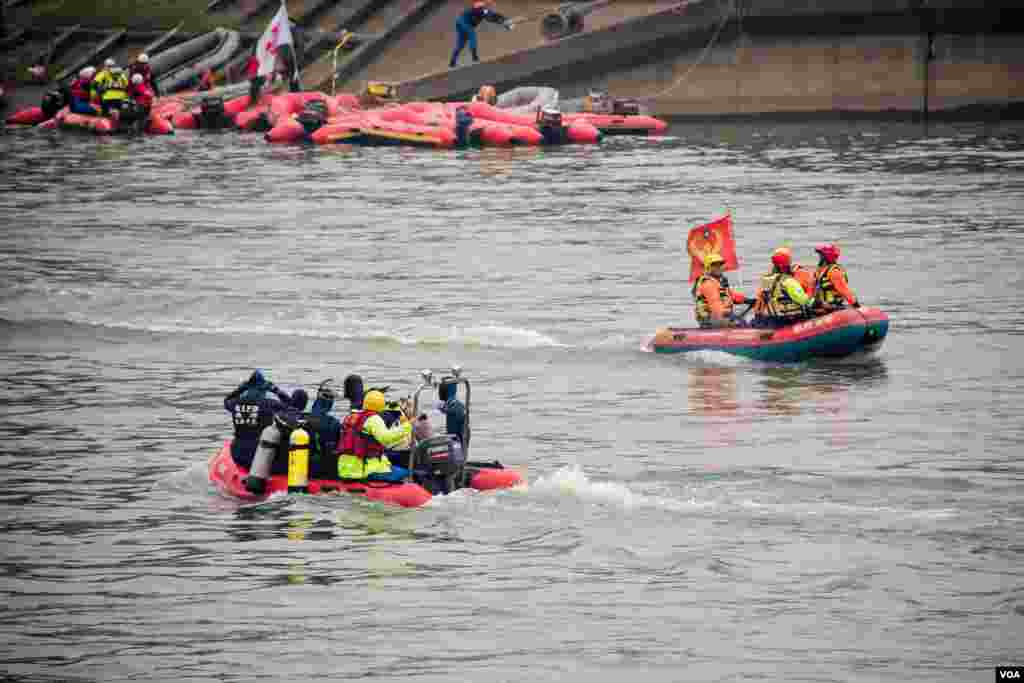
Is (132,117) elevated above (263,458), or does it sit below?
above

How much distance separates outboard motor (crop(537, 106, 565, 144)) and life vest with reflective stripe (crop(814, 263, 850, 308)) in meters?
33.9

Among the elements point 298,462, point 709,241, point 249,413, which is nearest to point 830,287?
point 709,241

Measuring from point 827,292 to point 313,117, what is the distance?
38738mm

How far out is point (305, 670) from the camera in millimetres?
17891

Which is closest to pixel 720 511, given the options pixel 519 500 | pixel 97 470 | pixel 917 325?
pixel 519 500

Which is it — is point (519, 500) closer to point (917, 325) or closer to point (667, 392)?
point (667, 392)

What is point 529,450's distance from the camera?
25.3 metres

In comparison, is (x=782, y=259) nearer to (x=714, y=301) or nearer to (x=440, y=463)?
(x=714, y=301)

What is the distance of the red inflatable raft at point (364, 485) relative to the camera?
22.3 metres

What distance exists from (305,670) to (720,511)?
19.7 feet

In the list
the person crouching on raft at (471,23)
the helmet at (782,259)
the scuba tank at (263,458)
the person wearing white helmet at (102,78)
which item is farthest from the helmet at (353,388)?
the person wearing white helmet at (102,78)

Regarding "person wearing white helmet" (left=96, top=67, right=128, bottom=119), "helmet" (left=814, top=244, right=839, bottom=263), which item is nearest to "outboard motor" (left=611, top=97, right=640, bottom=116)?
"person wearing white helmet" (left=96, top=67, right=128, bottom=119)

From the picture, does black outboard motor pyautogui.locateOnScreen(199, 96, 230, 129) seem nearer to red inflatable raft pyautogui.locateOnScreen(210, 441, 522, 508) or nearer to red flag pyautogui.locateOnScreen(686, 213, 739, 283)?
red flag pyautogui.locateOnScreen(686, 213, 739, 283)

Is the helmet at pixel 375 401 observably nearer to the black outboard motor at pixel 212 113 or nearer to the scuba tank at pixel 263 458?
the scuba tank at pixel 263 458
